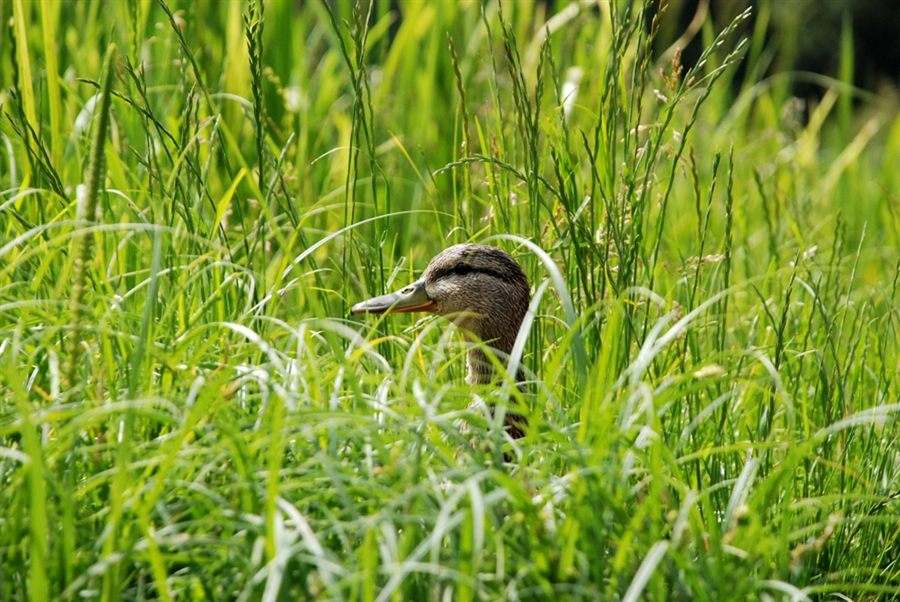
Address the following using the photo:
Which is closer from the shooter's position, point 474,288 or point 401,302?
point 401,302

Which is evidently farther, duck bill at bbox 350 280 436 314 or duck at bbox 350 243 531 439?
duck at bbox 350 243 531 439

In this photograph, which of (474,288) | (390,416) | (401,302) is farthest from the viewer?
(474,288)

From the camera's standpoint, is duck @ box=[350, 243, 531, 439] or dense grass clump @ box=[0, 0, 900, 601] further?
duck @ box=[350, 243, 531, 439]

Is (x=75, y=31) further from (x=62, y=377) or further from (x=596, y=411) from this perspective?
(x=596, y=411)

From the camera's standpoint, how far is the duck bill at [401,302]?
91.0 inches

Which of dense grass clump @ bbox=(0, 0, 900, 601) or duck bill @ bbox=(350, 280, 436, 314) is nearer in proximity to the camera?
dense grass clump @ bbox=(0, 0, 900, 601)

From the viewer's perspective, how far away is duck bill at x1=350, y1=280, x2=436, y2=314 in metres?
2.31

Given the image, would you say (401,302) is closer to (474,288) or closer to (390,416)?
(474,288)

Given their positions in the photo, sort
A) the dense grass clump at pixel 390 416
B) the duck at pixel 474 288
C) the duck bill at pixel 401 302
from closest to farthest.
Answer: the dense grass clump at pixel 390 416 < the duck bill at pixel 401 302 < the duck at pixel 474 288

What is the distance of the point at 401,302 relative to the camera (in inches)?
98.4

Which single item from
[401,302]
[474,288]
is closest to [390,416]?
[401,302]

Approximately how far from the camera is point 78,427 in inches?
59.1

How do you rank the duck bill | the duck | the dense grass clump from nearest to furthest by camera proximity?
the dense grass clump < the duck bill < the duck

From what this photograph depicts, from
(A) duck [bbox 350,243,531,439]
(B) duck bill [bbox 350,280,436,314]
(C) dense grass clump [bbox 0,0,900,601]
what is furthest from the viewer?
(A) duck [bbox 350,243,531,439]
